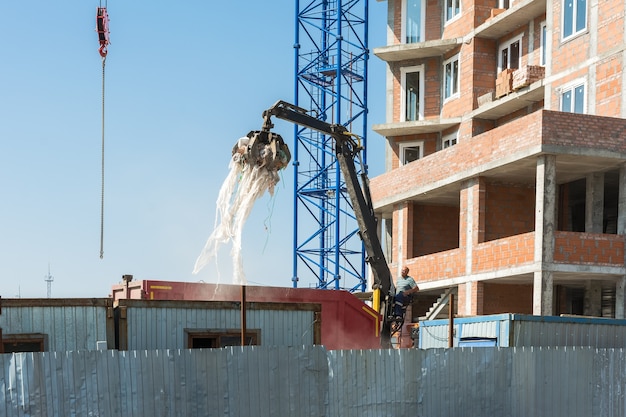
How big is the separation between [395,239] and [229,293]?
52.1 ft

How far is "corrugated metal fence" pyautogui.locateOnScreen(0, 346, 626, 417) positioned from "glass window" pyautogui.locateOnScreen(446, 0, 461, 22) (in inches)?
889

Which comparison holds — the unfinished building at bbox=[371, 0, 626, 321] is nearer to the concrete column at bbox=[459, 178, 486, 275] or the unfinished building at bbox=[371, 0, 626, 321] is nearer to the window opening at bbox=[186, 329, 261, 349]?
the concrete column at bbox=[459, 178, 486, 275]

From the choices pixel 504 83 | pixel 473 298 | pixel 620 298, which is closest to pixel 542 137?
pixel 620 298

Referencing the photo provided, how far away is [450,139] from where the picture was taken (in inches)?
1394

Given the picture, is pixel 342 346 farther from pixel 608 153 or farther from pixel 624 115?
pixel 624 115

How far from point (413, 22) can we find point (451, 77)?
3161mm

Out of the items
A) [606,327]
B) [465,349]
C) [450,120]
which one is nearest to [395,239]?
[450,120]

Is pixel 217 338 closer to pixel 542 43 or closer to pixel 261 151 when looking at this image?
pixel 261 151

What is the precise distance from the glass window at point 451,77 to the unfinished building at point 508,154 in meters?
0.05

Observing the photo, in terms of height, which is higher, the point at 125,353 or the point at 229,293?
the point at 229,293

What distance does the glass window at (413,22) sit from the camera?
119ft

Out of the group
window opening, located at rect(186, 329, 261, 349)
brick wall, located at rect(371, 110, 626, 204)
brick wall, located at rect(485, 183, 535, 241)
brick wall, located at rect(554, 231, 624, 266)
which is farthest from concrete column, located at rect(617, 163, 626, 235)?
window opening, located at rect(186, 329, 261, 349)

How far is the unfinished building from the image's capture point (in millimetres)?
23844

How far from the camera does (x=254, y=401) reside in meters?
11.6
